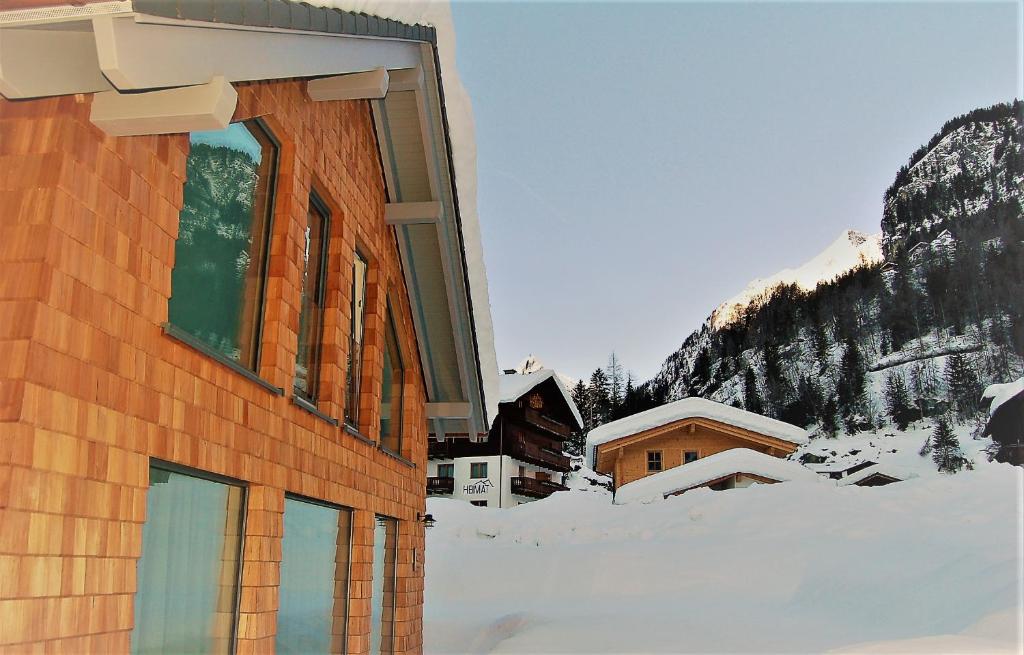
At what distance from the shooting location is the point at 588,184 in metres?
76.4

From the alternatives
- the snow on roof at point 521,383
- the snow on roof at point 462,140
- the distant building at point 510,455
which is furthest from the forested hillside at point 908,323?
the snow on roof at point 462,140

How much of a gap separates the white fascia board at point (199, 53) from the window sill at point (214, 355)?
119cm

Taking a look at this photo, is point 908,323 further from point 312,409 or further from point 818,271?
point 312,409

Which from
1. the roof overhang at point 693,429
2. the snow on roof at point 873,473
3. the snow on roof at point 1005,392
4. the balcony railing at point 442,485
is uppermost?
the snow on roof at point 1005,392

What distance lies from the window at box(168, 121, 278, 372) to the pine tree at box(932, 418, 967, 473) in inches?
2262

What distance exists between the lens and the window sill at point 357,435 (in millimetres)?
6716

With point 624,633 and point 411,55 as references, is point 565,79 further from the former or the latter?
point 411,55

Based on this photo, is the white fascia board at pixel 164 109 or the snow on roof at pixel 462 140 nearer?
the white fascia board at pixel 164 109

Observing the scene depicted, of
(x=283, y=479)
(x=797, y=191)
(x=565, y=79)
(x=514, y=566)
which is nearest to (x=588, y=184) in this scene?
(x=797, y=191)

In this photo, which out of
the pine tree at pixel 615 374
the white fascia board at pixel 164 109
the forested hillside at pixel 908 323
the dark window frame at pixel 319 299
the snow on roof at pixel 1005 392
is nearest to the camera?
the white fascia board at pixel 164 109

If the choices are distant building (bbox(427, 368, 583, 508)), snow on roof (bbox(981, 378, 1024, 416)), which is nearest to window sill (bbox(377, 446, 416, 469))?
snow on roof (bbox(981, 378, 1024, 416))

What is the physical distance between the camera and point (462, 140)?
7.78m

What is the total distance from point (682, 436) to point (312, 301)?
24.6 metres

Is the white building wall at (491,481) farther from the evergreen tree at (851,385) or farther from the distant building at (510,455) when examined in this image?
the evergreen tree at (851,385)
